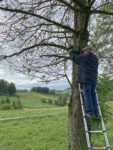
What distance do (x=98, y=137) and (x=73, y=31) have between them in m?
4.07

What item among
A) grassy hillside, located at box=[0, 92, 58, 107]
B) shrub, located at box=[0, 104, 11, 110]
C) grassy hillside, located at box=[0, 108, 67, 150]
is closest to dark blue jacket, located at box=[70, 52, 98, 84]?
→ grassy hillside, located at box=[0, 108, 67, 150]

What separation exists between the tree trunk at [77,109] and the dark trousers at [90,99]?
227cm

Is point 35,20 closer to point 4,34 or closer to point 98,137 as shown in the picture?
point 4,34

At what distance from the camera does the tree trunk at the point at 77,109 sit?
1477cm

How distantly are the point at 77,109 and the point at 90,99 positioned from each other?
2520 mm

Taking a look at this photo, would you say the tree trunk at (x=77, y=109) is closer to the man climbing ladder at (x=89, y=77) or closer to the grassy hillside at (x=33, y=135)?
the man climbing ladder at (x=89, y=77)

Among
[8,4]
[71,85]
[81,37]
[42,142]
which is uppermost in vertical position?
[8,4]

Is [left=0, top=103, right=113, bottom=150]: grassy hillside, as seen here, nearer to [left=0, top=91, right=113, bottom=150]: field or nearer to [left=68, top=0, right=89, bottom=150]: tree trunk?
[left=0, top=91, right=113, bottom=150]: field

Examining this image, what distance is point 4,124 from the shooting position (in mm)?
31359

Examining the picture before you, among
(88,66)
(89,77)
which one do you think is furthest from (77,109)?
(88,66)

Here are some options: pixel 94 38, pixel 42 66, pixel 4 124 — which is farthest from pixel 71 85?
pixel 4 124

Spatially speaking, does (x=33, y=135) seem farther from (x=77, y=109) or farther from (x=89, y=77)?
(x=89, y=77)

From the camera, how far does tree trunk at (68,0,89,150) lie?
14773 mm

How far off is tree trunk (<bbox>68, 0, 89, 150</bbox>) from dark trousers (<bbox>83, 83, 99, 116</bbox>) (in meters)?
2.27
